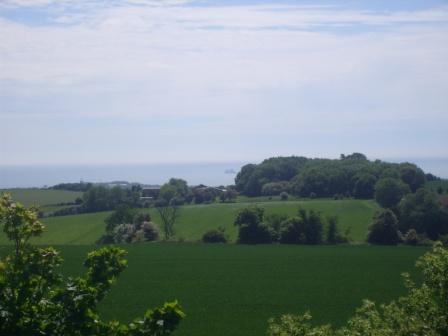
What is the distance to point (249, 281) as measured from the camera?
3030cm

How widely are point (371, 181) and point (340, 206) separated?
410 inches

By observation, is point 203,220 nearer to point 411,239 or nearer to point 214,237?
point 214,237

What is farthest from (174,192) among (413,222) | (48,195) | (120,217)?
(413,222)

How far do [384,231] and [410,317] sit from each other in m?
42.4

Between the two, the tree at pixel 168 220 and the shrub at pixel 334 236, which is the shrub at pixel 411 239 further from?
the tree at pixel 168 220

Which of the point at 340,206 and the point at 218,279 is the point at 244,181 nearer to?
the point at 340,206

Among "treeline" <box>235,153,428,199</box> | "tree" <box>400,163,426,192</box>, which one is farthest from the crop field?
"tree" <box>400,163,426,192</box>

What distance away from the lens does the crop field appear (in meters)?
22.2

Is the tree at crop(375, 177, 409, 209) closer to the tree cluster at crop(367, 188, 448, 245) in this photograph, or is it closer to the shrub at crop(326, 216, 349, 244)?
the tree cluster at crop(367, 188, 448, 245)

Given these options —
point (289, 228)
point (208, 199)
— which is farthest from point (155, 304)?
point (208, 199)

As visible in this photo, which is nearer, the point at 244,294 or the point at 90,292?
the point at 90,292

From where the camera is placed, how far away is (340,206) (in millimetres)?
69250

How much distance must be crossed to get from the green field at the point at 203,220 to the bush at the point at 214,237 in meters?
1.13

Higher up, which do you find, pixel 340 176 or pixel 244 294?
pixel 340 176
